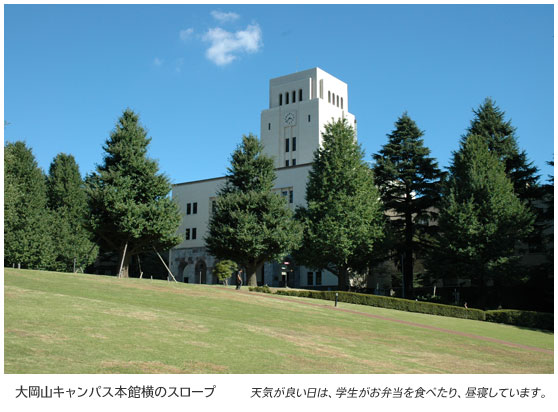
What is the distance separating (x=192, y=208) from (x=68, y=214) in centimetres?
1680

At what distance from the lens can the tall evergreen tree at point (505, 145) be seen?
51.3 metres

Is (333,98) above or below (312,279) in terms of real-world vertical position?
above

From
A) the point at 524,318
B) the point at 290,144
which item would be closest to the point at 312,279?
the point at 290,144

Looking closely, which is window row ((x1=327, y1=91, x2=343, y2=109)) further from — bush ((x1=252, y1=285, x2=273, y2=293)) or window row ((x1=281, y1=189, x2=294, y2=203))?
bush ((x1=252, y1=285, x2=273, y2=293))

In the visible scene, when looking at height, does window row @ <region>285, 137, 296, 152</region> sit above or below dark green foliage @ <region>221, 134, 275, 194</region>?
above

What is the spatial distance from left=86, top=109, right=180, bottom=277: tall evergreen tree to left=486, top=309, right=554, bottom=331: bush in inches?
923

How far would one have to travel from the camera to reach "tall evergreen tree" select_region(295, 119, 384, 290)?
4828 cm

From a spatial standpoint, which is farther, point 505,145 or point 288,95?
point 288,95

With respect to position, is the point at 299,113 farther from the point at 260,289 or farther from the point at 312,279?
the point at 260,289

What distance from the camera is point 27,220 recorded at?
54250mm

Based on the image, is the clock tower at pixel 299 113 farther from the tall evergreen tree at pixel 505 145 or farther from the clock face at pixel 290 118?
the tall evergreen tree at pixel 505 145

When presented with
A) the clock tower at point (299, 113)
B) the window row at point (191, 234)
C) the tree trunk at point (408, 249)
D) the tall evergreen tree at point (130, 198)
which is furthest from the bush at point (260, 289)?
the clock tower at point (299, 113)

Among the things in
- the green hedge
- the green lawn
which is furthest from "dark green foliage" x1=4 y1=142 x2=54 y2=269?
the green hedge

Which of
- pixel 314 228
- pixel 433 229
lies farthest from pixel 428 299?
pixel 314 228
